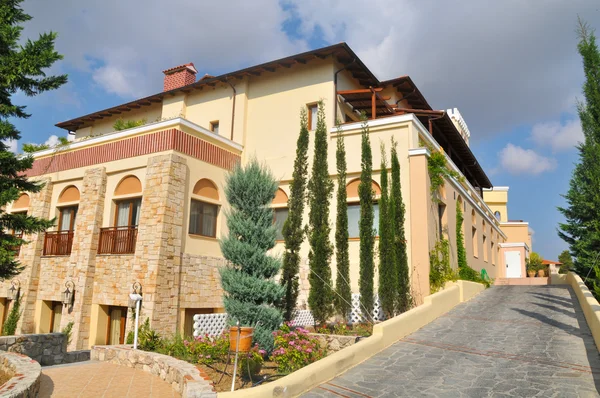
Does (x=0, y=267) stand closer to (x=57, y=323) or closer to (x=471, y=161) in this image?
(x=57, y=323)

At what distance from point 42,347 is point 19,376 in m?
5.71

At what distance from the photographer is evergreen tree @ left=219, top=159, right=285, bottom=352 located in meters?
9.42

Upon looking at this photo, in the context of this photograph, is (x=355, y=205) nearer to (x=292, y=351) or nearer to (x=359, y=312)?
(x=359, y=312)

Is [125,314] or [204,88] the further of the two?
[204,88]

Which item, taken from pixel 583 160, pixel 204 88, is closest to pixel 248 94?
pixel 204 88

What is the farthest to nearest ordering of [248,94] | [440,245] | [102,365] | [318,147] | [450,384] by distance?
[248,94]
[440,245]
[318,147]
[102,365]
[450,384]

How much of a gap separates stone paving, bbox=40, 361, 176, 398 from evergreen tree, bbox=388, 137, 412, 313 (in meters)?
7.63

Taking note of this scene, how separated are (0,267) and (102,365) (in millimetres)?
4038

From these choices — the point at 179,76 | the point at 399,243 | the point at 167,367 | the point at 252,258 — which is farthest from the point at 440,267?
the point at 179,76


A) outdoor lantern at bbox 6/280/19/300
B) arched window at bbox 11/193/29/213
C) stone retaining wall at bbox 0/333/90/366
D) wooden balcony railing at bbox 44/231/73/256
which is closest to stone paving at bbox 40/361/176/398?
stone retaining wall at bbox 0/333/90/366

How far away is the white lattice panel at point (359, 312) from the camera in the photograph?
1402cm

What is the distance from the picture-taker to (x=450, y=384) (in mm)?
7598

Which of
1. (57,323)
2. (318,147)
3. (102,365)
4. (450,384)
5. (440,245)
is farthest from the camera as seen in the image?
(57,323)

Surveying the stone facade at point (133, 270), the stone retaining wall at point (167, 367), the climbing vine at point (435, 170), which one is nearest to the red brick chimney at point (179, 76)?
the stone facade at point (133, 270)
